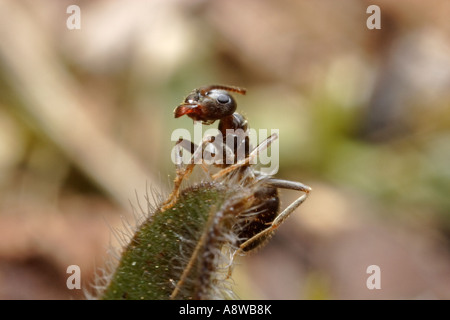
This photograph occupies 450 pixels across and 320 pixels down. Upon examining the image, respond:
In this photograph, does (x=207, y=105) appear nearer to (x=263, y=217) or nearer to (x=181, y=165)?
(x=181, y=165)

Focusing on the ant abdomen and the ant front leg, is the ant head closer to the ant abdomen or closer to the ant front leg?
the ant front leg

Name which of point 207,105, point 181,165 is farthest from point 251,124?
point 181,165

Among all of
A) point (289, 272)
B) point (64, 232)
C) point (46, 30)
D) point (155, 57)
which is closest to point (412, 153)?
point (289, 272)

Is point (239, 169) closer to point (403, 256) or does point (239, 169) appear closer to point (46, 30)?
point (403, 256)

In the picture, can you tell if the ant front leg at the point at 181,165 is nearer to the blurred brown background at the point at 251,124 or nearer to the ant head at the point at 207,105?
the ant head at the point at 207,105

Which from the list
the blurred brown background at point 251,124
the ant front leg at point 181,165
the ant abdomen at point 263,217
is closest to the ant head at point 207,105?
the ant front leg at point 181,165

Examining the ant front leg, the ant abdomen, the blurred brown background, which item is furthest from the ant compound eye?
the blurred brown background
